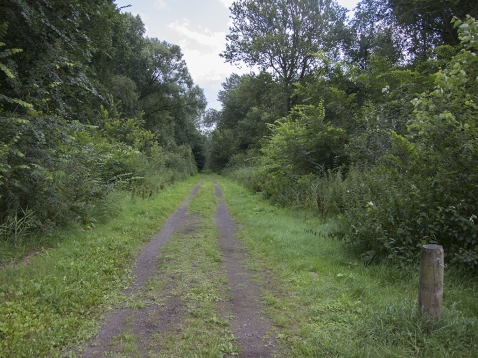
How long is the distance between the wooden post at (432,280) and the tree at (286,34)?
2410 cm

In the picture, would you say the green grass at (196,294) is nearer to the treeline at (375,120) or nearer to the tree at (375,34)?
the treeline at (375,120)

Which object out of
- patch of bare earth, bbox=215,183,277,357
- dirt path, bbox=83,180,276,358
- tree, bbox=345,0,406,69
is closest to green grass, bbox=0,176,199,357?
dirt path, bbox=83,180,276,358

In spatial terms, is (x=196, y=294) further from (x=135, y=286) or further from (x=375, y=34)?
(x=375, y=34)

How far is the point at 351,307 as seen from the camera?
3.85m

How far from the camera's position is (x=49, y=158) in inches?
236

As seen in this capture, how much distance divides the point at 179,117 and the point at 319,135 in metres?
28.9

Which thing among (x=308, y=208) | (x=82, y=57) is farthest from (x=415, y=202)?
(x=82, y=57)

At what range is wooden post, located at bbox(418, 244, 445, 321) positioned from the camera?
3080 millimetres

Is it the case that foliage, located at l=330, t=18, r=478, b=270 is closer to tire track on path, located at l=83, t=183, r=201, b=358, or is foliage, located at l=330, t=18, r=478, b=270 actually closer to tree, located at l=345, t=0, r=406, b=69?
tire track on path, located at l=83, t=183, r=201, b=358

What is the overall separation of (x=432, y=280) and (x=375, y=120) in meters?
8.17

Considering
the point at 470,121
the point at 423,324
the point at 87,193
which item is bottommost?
the point at 423,324

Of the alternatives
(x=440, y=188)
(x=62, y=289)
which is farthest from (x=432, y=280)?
(x=62, y=289)

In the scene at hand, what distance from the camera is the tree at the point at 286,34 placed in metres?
25.2

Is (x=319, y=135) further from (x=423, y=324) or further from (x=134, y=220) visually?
(x=423, y=324)
